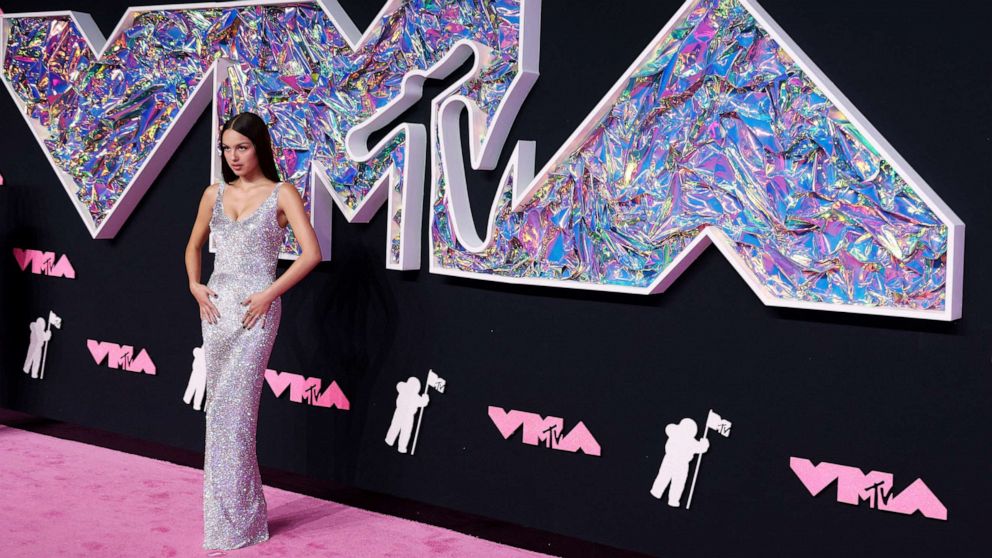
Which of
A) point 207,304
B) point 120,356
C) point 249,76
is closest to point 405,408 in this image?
point 207,304

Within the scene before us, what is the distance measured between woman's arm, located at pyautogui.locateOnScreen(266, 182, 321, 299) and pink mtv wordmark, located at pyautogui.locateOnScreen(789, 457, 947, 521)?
1.64 m

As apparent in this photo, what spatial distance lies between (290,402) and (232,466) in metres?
0.84

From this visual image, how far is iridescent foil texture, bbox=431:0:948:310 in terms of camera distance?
2926 mm

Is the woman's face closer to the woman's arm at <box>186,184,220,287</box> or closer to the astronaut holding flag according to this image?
the woman's arm at <box>186,184,220,287</box>

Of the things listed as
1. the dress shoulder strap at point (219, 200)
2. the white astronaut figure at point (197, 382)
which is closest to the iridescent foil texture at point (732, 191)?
the dress shoulder strap at point (219, 200)

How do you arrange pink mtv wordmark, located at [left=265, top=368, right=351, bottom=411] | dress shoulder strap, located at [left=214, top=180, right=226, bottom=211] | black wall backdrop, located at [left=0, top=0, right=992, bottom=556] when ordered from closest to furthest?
black wall backdrop, located at [left=0, top=0, right=992, bottom=556] < dress shoulder strap, located at [left=214, top=180, right=226, bottom=211] < pink mtv wordmark, located at [left=265, top=368, right=351, bottom=411]

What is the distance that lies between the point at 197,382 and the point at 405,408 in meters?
1.12

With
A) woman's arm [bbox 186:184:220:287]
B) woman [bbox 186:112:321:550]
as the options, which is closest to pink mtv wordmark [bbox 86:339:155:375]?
woman's arm [bbox 186:184:220:287]

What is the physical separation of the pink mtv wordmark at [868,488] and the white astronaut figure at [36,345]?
12.0 feet

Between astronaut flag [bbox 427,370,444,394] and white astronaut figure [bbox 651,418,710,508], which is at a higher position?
astronaut flag [bbox 427,370,444,394]

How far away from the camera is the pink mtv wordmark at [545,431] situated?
3549 mm

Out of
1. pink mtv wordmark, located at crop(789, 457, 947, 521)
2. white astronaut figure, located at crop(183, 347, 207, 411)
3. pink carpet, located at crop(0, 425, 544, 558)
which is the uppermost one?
white astronaut figure, located at crop(183, 347, 207, 411)

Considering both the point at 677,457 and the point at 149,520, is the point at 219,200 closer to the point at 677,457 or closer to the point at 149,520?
the point at 149,520

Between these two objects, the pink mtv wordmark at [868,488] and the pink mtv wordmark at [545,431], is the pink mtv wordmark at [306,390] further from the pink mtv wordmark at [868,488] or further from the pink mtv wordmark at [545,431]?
the pink mtv wordmark at [868,488]
